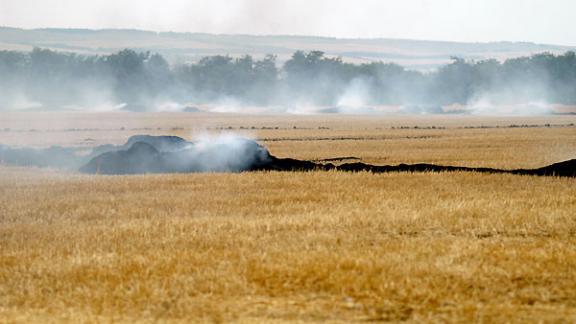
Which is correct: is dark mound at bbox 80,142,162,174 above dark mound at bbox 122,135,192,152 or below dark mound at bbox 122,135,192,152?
below

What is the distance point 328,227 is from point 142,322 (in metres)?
7.38

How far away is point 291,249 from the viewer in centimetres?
1619

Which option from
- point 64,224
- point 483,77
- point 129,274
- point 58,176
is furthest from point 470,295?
point 483,77

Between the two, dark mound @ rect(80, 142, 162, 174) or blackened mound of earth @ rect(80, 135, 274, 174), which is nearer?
blackened mound of earth @ rect(80, 135, 274, 174)

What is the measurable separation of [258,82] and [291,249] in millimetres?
155521

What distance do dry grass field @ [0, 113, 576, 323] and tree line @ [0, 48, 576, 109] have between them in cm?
13226

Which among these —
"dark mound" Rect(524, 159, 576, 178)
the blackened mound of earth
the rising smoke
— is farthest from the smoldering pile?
the rising smoke

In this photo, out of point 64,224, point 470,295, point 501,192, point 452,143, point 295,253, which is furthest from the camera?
point 452,143

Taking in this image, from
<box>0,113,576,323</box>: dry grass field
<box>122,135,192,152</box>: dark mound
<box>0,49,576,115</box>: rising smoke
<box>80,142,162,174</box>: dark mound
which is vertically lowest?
<box>0,113,576,323</box>: dry grass field

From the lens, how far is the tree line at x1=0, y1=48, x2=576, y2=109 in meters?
161

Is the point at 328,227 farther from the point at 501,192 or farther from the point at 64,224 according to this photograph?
the point at 501,192

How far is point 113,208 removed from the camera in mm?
22609

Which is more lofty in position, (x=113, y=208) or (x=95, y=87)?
(x=95, y=87)

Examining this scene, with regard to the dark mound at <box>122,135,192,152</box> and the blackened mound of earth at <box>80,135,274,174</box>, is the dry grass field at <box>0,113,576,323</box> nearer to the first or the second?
the blackened mound of earth at <box>80,135,274,174</box>
